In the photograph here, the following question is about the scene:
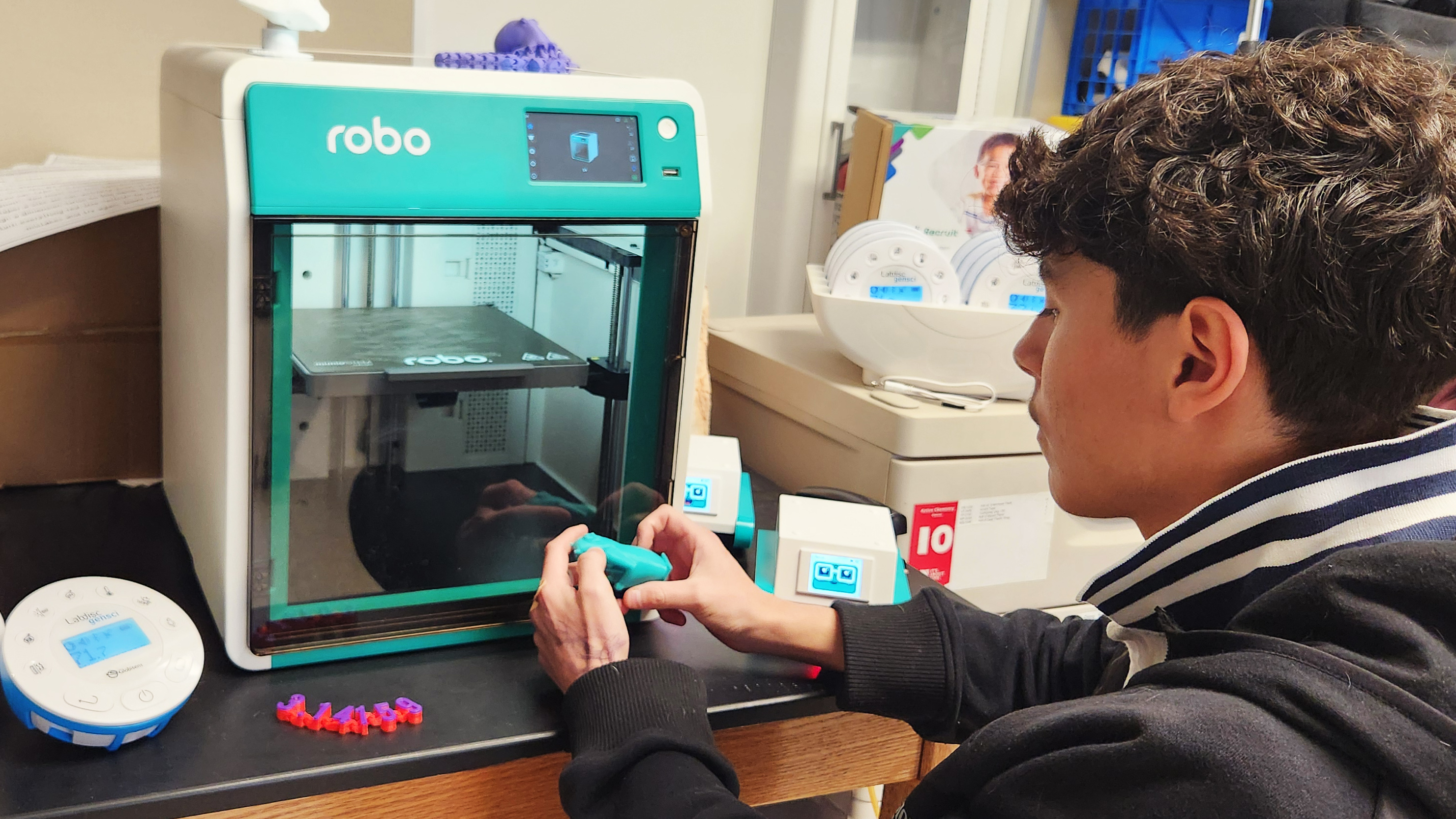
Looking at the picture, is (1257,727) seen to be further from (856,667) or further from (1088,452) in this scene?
(856,667)

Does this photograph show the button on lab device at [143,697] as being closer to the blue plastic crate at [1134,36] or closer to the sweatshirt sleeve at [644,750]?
the sweatshirt sleeve at [644,750]

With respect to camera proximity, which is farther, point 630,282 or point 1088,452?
point 630,282

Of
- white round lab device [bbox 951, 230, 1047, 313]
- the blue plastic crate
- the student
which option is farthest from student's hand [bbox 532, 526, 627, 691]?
the blue plastic crate

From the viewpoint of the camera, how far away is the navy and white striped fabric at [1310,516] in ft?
2.20

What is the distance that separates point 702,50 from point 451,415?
1045 millimetres

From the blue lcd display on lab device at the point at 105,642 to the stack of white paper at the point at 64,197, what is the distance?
417mm

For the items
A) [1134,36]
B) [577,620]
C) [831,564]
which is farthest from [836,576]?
[1134,36]

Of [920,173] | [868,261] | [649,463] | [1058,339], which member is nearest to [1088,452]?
[1058,339]

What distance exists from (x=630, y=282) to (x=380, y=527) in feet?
1.03

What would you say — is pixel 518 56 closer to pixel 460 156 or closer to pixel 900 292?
pixel 460 156

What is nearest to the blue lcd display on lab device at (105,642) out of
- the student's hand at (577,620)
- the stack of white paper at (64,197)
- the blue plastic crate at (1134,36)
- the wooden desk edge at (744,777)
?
the wooden desk edge at (744,777)

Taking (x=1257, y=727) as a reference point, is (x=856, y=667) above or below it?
below

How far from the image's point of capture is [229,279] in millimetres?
763

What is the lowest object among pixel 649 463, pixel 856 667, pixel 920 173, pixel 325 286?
pixel 856 667
